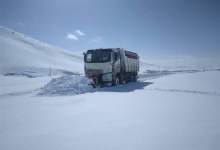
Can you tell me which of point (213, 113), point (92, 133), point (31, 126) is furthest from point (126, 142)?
point (213, 113)

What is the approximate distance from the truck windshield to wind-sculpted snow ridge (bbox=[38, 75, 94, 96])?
93.8 inches

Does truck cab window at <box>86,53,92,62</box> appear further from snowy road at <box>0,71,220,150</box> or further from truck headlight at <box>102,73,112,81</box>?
snowy road at <box>0,71,220,150</box>

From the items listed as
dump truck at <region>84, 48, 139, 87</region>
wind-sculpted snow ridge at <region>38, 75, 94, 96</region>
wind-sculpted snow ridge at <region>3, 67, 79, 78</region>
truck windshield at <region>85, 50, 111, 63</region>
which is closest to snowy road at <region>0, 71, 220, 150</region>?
wind-sculpted snow ridge at <region>38, 75, 94, 96</region>

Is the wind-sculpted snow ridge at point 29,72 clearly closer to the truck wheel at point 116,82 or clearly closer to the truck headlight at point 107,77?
the truck wheel at point 116,82

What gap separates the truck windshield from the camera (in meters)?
18.6

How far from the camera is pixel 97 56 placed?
1891 centimetres

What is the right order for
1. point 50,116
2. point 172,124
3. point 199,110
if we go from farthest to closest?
point 199,110 < point 50,116 < point 172,124

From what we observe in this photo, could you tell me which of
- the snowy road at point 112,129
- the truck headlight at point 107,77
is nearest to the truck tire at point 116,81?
the truck headlight at point 107,77

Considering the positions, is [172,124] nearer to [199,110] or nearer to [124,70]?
[199,110]

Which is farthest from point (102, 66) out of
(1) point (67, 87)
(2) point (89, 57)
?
(1) point (67, 87)

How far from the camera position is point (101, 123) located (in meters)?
6.28

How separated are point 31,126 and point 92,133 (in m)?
2.03

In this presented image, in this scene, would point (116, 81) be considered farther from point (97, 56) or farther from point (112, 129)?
point (112, 129)

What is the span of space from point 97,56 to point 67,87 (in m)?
5.19
